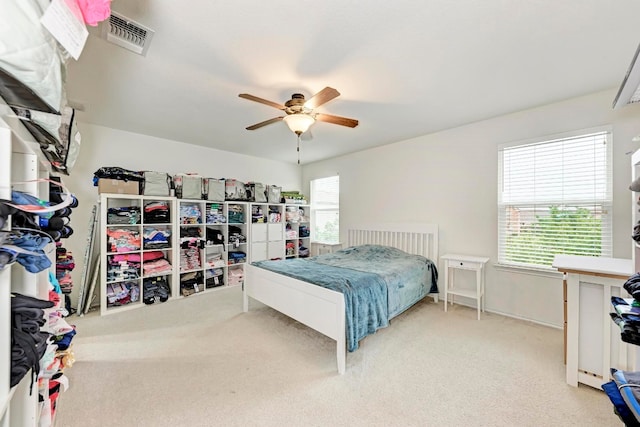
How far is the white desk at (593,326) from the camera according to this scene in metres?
1.73

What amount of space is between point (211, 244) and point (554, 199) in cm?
474

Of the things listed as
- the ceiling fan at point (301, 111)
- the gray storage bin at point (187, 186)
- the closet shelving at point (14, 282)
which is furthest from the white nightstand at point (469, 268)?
the gray storage bin at point (187, 186)

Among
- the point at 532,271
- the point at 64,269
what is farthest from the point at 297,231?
the point at 532,271

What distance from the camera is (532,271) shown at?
2949 millimetres

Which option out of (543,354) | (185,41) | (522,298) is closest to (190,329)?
(185,41)

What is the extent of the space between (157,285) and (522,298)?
4839 mm

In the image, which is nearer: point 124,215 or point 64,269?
point 64,269

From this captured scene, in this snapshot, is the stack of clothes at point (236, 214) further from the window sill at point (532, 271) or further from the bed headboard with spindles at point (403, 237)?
the window sill at point (532, 271)

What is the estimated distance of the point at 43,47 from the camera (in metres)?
0.72

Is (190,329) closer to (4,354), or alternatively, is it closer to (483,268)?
(4,354)

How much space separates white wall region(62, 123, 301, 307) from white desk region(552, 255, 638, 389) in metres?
4.79

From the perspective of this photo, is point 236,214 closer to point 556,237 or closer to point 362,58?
point 362,58

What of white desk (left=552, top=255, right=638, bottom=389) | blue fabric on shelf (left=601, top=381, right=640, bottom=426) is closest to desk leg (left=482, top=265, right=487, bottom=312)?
white desk (left=552, top=255, right=638, bottom=389)

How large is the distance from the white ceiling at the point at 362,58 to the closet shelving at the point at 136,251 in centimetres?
121
